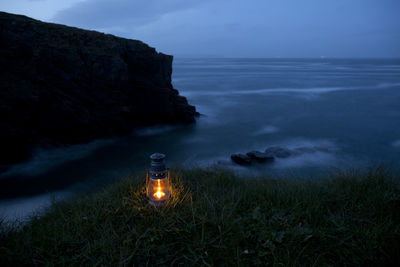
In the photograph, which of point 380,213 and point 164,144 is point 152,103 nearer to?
point 164,144

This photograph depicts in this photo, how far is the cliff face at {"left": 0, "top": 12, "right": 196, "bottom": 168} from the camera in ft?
28.5

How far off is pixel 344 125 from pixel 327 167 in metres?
6.89

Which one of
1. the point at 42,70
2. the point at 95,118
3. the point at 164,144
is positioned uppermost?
the point at 42,70

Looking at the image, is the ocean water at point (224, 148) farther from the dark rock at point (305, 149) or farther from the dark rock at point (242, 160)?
the dark rock at point (242, 160)

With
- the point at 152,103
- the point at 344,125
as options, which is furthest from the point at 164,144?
the point at 344,125

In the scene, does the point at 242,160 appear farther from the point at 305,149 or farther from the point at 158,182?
the point at 158,182

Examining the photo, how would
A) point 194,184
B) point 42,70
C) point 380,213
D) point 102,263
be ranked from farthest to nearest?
point 42,70
point 194,184
point 380,213
point 102,263

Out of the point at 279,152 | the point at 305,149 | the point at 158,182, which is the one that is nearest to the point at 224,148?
the point at 279,152

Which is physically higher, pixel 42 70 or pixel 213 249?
pixel 42 70

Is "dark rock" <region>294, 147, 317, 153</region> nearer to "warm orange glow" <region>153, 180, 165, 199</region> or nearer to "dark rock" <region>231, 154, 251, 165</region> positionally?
"dark rock" <region>231, 154, 251, 165</region>

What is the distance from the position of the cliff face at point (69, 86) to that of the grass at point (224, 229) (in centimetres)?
655

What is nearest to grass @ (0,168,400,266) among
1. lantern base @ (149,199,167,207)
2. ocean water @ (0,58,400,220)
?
lantern base @ (149,199,167,207)

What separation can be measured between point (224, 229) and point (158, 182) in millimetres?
1109

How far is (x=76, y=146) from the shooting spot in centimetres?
993
